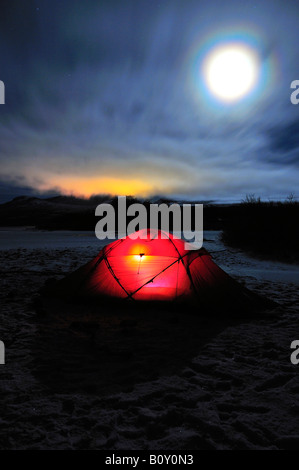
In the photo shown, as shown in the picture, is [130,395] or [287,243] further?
[287,243]

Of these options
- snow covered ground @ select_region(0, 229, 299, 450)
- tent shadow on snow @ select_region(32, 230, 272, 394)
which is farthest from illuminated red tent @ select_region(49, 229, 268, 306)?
snow covered ground @ select_region(0, 229, 299, 450)

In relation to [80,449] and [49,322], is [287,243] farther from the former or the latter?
[80,449]

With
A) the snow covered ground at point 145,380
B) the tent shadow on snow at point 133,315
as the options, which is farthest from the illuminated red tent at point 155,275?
the snow covered ground at point 145,380

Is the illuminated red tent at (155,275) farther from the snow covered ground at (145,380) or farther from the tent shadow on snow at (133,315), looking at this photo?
the snow covered ground at (145,380)

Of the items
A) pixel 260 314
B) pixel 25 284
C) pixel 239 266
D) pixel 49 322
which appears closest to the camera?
pixel 49 322

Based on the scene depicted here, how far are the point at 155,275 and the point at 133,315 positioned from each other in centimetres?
96

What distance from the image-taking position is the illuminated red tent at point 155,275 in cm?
553

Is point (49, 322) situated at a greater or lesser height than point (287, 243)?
lesser

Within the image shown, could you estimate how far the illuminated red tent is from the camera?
5527mm

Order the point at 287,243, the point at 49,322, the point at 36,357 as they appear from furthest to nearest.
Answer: the point at 287,243, the point at 49,322, the point at 36,357

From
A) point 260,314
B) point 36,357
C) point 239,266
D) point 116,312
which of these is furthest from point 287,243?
point 36,357

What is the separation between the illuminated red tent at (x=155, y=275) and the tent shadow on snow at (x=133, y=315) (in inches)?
0.8

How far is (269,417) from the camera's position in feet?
8.34
